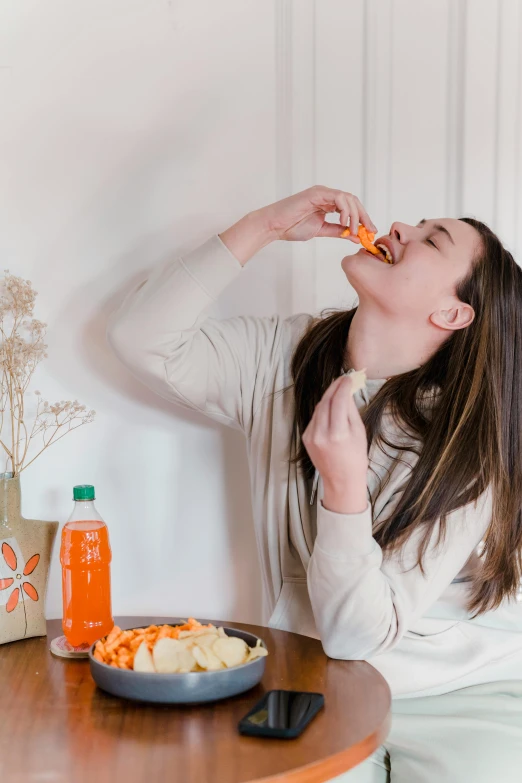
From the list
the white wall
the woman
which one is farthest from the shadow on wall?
the woman

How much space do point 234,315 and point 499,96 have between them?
2.28 feet

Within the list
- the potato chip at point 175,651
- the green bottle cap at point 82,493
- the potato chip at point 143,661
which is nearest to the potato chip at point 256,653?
the potato chip at point 175,651

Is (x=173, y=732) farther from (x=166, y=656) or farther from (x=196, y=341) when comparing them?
(x=196, y=341)

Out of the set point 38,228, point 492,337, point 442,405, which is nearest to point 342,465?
point 442,405

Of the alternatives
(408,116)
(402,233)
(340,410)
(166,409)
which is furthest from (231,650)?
(408,116)

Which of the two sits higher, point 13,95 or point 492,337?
point 13,95

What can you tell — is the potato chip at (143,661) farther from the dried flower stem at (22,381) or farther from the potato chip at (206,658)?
the dried flower stem at (22,381)

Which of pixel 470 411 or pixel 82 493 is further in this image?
pixel 470 411

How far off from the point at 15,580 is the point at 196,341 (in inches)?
18.7

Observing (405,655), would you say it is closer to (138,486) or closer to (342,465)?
(342,465)

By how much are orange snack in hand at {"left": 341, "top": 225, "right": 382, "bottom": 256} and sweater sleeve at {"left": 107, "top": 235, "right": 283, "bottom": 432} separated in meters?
0.22

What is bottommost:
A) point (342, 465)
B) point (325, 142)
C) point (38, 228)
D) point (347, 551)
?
point (347, 551)

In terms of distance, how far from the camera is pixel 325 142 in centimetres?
160

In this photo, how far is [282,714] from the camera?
0.90 meters
